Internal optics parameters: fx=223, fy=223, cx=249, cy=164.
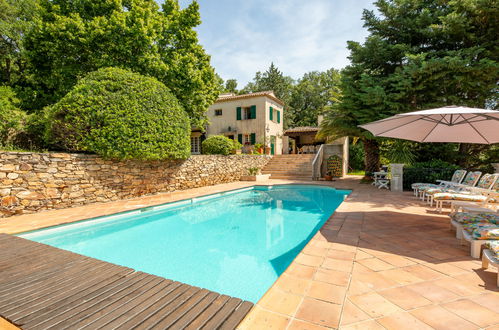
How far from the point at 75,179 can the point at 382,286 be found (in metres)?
7.95

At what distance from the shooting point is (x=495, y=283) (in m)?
2.34

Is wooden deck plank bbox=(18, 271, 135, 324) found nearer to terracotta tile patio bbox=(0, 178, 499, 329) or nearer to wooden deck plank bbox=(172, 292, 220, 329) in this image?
wooden deck plank bbox=(172, 292, 220, 329)

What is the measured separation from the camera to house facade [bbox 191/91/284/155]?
19.5 meters

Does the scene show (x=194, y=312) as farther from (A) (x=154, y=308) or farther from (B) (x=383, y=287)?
(B) (x=383, y=287)

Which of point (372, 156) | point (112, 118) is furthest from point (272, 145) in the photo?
point (112, 118)

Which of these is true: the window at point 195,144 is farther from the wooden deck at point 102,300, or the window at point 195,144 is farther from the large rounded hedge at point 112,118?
the wooden deck at point 102,300

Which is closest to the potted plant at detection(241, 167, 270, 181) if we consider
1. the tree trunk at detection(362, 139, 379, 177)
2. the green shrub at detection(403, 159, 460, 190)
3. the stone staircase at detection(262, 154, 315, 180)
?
the stone staircase at detection(262, 154, 315, 180)

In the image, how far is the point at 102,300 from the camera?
211cm

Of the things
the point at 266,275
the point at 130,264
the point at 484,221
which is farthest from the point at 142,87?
the point at 484,221

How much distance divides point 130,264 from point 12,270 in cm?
141

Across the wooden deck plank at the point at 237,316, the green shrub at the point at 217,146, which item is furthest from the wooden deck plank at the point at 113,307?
the green shrub at the point at 217,146

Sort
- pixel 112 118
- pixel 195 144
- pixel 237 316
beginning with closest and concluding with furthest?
1. pixel 237 316
2. pixel 112 118
3. pixel 195 144

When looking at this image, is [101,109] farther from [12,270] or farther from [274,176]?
[274,176]

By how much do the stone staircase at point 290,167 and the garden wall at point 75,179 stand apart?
6.58 meters
